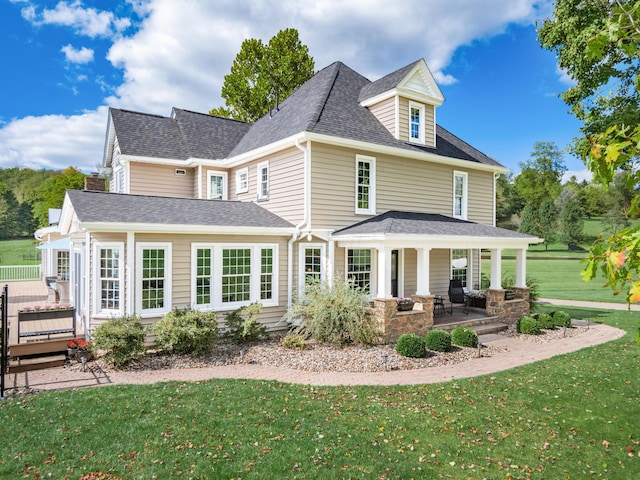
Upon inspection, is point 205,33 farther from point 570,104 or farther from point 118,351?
point 570,104

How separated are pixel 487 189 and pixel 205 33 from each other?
14.0 metres

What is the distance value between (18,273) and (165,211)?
80.9ft

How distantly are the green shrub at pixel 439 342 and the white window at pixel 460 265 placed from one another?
6.26 metres

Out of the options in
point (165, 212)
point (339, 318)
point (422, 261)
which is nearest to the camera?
point (339, 318)

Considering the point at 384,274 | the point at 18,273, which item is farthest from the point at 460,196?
the point at 18,273

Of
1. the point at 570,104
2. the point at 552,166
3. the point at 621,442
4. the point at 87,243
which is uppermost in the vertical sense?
the point at 552,166

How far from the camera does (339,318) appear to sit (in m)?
11.0

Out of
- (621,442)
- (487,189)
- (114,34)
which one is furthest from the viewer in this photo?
(487,189)

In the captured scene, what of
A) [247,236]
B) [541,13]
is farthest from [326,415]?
[541,13]

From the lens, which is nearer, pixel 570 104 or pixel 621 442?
pixel 621 442

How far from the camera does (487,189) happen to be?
58.0 ft

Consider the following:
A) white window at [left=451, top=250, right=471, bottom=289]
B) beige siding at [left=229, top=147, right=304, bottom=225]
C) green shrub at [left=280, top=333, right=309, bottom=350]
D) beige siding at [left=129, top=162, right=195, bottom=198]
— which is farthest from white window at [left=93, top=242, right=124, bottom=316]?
white window at [left=451, top=250, right=471, bottom=289]

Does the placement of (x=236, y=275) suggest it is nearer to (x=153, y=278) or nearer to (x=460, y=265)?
(x=153, y=278)

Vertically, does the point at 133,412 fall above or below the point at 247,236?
below
